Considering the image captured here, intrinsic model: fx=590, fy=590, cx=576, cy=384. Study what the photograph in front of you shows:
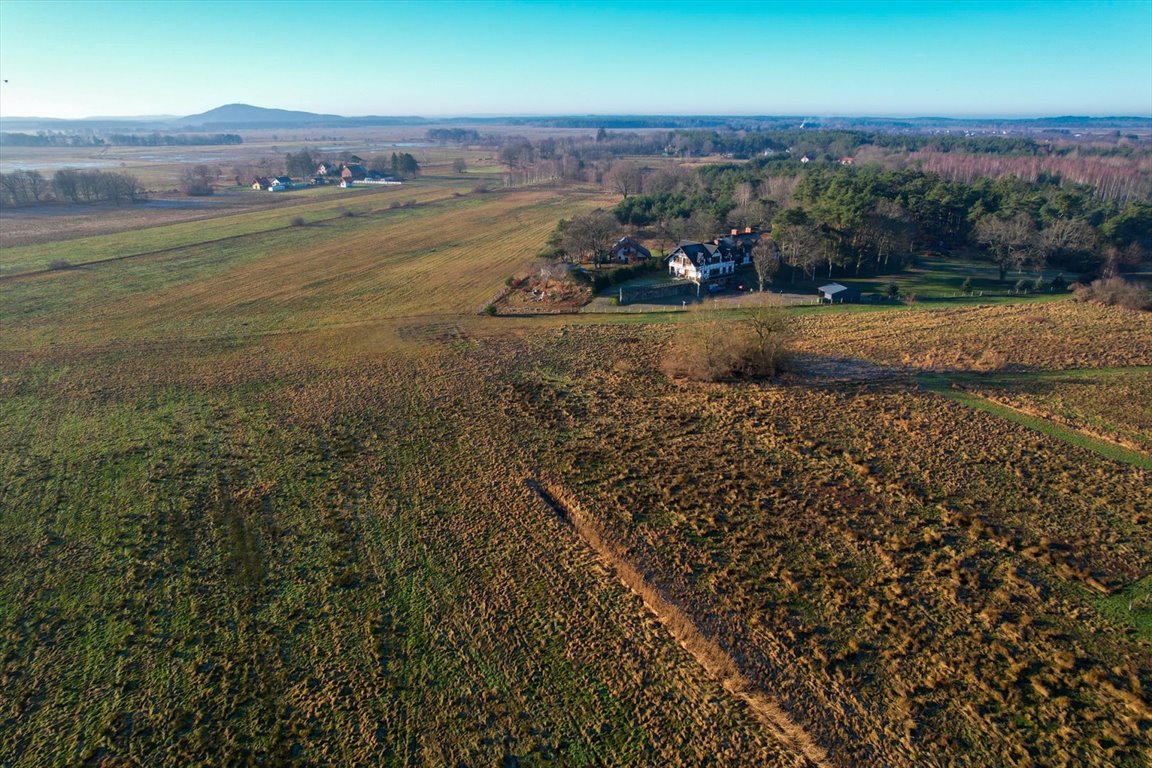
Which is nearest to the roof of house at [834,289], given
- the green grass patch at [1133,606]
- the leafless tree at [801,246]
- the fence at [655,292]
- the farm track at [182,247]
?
the leafless tree at [801,246]

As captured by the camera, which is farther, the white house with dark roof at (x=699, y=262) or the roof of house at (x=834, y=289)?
the white house with dark roof at (x=699, y=262)

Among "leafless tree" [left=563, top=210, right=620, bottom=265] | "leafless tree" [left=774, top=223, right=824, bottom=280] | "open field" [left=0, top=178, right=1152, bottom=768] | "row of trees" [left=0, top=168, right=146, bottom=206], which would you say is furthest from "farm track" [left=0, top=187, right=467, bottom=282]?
"leafless tree" [left=774, top=223, right=824, bottom=280]

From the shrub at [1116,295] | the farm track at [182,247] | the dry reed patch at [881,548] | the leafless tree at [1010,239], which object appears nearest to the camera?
the dry reed patch at [881,548]

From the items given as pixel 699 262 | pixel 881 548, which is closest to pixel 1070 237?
pixel 699 262

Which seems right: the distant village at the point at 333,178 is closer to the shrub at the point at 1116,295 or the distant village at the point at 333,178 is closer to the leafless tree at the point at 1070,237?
the leafless tree at the point at 1070,237

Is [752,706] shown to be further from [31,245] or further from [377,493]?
[31,245]

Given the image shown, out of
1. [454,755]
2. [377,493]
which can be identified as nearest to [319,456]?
[377,493]
